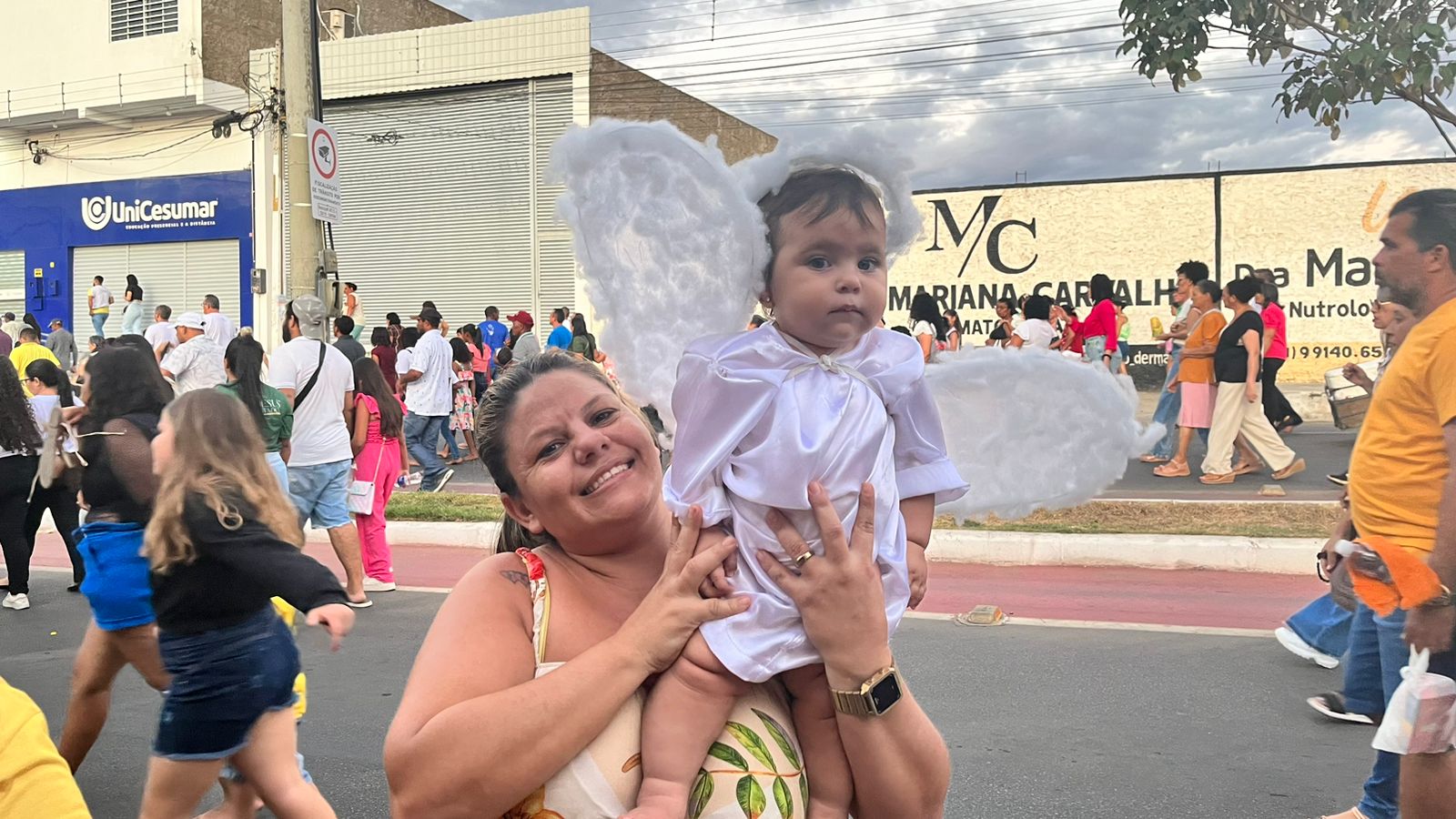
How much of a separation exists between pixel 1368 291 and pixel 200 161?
21.7m

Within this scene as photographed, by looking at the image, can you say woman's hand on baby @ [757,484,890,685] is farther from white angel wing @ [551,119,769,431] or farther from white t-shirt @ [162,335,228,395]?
white t-shirt @ [162,335,228,395]

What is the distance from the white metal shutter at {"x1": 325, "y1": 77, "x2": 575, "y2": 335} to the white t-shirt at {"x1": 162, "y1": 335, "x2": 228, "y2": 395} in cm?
1089

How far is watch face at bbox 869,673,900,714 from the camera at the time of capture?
1730mm

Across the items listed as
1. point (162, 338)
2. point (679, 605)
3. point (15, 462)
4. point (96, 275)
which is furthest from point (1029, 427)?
point (96, 275)

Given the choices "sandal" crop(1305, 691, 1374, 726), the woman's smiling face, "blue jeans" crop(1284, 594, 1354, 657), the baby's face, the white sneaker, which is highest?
the baby's face

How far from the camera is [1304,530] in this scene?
8547 mm

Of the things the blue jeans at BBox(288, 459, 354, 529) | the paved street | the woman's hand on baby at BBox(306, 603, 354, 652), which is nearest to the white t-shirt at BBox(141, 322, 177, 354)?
the paved street

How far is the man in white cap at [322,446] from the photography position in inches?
295

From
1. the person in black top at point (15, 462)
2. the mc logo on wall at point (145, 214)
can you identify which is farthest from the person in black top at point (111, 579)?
the mc logo on wall at point (145, 214)

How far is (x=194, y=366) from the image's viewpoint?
10742 mm

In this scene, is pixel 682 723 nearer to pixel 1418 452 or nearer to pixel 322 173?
pixel 1418 452

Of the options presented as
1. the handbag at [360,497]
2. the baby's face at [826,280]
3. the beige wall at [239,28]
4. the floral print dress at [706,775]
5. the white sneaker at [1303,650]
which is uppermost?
the beige wall at [239,28]

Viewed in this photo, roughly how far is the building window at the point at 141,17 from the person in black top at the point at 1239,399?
21049mm

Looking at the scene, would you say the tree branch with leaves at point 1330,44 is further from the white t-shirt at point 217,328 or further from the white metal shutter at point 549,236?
the white metal shutter at point 549,236
